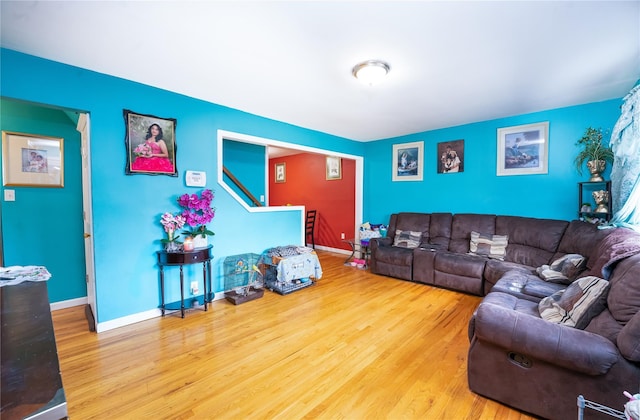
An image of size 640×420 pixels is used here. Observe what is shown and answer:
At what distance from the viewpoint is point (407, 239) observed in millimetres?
4453

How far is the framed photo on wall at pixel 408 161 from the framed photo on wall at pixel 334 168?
4.49 feet

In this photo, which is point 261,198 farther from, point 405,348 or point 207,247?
point 405,348

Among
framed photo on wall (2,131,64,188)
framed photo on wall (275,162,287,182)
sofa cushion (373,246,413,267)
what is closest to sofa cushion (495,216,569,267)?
sofa cushion (373,246,413,267)

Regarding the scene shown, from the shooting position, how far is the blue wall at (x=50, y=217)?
2760mm

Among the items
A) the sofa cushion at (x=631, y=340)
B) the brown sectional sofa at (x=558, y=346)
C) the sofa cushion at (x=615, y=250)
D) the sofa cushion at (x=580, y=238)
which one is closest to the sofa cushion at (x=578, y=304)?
the brown sectional sofa at (x=558, y=346)

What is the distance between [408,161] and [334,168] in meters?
1.84

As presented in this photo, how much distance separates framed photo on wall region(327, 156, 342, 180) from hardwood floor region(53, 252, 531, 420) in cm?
360

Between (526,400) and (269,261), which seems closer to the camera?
(526,400)

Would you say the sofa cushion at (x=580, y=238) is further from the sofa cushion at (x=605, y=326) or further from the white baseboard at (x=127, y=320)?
the white baseboard at (x=127, y=320)

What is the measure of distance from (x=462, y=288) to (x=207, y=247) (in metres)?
3.38

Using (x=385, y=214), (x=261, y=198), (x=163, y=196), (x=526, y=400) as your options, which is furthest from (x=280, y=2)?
(x=385, y=214)

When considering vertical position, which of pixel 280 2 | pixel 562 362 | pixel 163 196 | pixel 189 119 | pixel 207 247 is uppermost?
pixel 280 2

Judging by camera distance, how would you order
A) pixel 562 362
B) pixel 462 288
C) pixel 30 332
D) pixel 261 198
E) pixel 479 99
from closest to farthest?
pixel 30 332, pixel 562 362, pixel 479 99, pixel 462 288, pixel 261 198

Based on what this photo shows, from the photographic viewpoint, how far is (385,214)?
5379 mm
